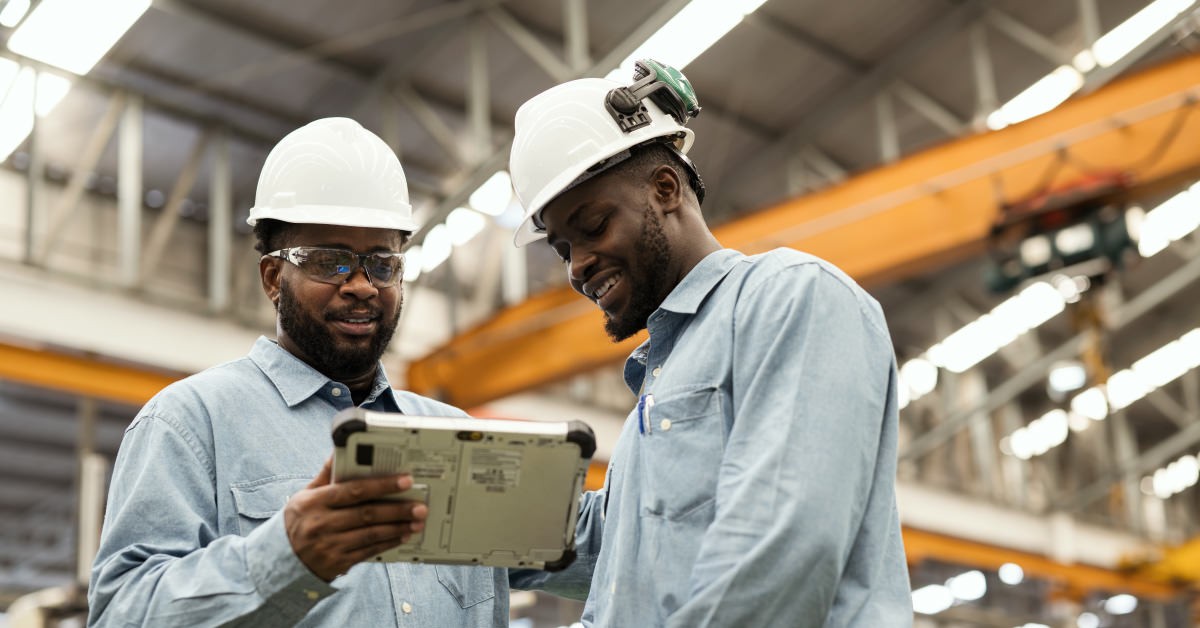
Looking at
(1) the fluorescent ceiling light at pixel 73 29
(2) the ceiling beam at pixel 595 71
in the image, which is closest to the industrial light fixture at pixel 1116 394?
(2) the ceiling beam at pixel 595 71

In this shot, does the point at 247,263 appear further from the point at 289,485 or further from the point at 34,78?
the point at 289,485

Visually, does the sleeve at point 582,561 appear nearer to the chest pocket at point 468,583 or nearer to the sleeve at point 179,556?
the chest pocket at point 468,583

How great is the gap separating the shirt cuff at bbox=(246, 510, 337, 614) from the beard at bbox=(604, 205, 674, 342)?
0.89m

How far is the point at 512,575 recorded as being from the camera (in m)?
3.35

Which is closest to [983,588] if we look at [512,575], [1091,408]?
[1091,408]

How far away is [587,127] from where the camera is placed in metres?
2.86

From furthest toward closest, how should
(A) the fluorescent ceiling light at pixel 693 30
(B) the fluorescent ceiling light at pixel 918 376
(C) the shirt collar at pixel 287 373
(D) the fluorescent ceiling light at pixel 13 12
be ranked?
(B) the fluorescent ceiling light at pixel 918 376, (A) the fluorescent ceiling light at pixel 693 30, (D) the fluorescent ceiling light at pixel 13 12, (C) the shirt collar at pixel 287 373

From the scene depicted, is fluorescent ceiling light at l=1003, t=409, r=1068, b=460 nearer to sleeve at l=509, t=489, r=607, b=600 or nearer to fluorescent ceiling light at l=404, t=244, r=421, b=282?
fluorescent ceiling light at l=404, t=244, r=421, b=282

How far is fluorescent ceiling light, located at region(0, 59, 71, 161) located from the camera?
1068 cm

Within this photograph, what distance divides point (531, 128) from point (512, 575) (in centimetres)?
122

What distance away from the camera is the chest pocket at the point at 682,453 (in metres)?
2.45

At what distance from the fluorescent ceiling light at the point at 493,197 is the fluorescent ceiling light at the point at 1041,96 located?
577cm

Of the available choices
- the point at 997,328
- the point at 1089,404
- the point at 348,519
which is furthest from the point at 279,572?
the point at 1089,404

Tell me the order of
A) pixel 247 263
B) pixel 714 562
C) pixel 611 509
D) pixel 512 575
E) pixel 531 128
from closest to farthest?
pixel 714 562 → pixel 611 509 → pixel 531 128 → pixel 512 575 → pixel 247 263
